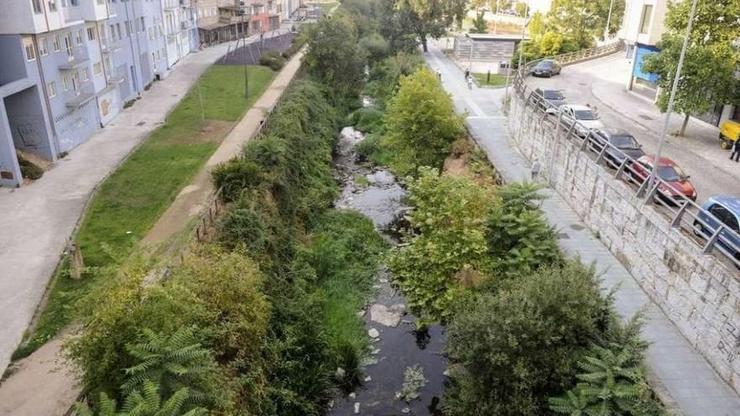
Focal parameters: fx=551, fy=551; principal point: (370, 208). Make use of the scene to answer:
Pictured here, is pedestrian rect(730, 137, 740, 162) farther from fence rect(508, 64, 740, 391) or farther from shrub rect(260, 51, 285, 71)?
shrub rect(260, 51, 285, 71)

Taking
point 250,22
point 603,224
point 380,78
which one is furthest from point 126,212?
point 250,22

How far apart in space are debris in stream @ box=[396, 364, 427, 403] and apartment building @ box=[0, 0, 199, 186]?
75.5 ft

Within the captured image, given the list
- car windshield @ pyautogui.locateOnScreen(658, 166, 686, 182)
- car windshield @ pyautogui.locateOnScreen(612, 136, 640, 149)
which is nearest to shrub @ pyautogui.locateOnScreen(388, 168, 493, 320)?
car windshield @ pyautogui.locateOnScreen(658, 166, 686, 182)

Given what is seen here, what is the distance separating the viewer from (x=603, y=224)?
72.7 ft

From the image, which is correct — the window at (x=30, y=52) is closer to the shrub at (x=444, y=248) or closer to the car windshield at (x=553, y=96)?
the shrub at (x=444, y=248)

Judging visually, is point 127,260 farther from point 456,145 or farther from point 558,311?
Result: point 456,145

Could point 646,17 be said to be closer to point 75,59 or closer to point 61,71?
point 75,59

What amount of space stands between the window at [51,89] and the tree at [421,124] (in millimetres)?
20101

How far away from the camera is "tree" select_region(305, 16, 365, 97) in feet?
166

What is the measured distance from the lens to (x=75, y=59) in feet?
117

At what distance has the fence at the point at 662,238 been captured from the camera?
1524 cm

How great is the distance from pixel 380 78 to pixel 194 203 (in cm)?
3784

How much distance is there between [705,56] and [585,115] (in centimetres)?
721

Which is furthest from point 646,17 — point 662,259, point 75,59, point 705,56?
point 75,59
